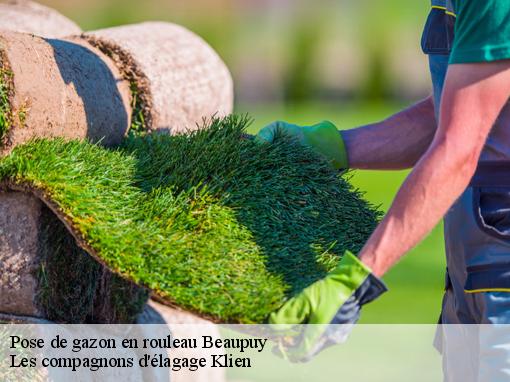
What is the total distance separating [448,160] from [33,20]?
5.32 ft

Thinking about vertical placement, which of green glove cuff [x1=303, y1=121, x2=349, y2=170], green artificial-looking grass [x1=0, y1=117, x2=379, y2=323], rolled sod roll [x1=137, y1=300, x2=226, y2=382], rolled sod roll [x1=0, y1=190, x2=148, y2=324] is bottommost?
rolled sod roll [x1=137, y1=300, x2=226, y2=382]

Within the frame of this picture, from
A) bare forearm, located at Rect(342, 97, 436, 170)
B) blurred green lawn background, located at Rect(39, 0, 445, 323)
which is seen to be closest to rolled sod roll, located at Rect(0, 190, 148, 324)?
bare forearm, located at Rect(342, 97, 436, 170)

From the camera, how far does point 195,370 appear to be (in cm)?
267

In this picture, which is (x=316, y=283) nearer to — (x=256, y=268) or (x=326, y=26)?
(x=256, y=268)

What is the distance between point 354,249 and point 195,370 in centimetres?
92

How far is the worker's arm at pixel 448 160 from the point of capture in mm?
1647

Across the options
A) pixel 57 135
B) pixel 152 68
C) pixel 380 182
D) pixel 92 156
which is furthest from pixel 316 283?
pixel 380 182

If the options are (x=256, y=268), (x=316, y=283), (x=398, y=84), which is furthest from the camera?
(x=398, y=84)

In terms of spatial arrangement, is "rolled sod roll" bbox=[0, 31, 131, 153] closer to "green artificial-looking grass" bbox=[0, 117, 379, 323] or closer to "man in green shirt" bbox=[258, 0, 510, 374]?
"green artificial-looking grass" bbox=[0, 117, 379, 323]

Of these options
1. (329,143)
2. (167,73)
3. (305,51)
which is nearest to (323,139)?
(329,143)

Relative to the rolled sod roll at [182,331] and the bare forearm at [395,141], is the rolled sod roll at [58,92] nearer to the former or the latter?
the rolled sod roll at [182,331]

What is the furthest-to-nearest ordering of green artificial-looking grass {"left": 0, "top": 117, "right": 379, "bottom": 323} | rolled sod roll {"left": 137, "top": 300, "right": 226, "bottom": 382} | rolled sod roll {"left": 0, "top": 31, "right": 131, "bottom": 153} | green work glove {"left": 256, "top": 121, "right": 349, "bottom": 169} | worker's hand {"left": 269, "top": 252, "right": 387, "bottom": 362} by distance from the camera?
1. rolled sod roll {"left": 137, "top": 300, "right": 226, "bottom": 382}
2. green work glove {"left": 256, "top": 121, "right": 349, "bottom": 169}
3. rolled sod roll {"left": 0, "top": 31, "right": 131, "bottom": 153}
4. green artificial-looking grass {"left": 0, "top": 117, "right": 379, "bottom": 323}
5. worker's hand {"left": 269, "top": 252, "right": 387, "bottom": 362}

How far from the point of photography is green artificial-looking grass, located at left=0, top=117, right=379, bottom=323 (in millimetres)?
1752

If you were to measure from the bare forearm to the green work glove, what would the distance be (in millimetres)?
30
